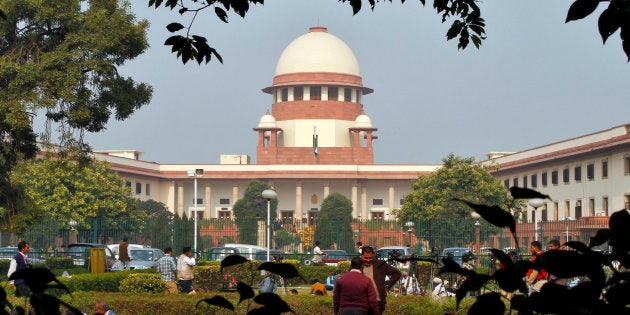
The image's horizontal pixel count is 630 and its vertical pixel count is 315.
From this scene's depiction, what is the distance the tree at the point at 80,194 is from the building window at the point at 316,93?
1117 inches

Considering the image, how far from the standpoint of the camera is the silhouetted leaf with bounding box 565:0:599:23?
10.4 ft

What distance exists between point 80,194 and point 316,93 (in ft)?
107

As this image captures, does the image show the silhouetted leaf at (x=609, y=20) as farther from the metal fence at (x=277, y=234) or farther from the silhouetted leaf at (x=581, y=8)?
the metal fence at (x=277, y=234)

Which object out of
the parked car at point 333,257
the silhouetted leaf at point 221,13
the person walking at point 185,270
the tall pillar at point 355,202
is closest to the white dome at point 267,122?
the tall pillar at point 355,202

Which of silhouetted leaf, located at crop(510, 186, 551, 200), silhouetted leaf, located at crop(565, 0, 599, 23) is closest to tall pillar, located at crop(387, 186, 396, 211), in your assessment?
silhouetted leaf, located at crop(565, 0, 599, 23)

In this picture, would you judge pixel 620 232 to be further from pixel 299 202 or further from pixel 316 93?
pixel 316 93

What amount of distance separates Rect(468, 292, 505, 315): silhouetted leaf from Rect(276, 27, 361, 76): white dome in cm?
7937

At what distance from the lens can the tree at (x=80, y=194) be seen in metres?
51.1

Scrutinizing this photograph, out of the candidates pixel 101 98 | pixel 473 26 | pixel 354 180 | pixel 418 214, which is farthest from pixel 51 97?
pixel 354 180

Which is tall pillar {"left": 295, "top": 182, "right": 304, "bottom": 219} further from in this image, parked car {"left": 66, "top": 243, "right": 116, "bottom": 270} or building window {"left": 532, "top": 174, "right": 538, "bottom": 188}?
parked car {"left": 66, "top": 243, "right": 116, "bottom": 270}

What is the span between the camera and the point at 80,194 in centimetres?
5275

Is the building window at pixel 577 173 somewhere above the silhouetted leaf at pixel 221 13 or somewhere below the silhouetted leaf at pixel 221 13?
above

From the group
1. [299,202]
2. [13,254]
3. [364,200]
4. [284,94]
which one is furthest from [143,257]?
[284,94]

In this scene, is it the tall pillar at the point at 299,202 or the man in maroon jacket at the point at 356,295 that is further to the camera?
the tall pillar at the point at 299,202
